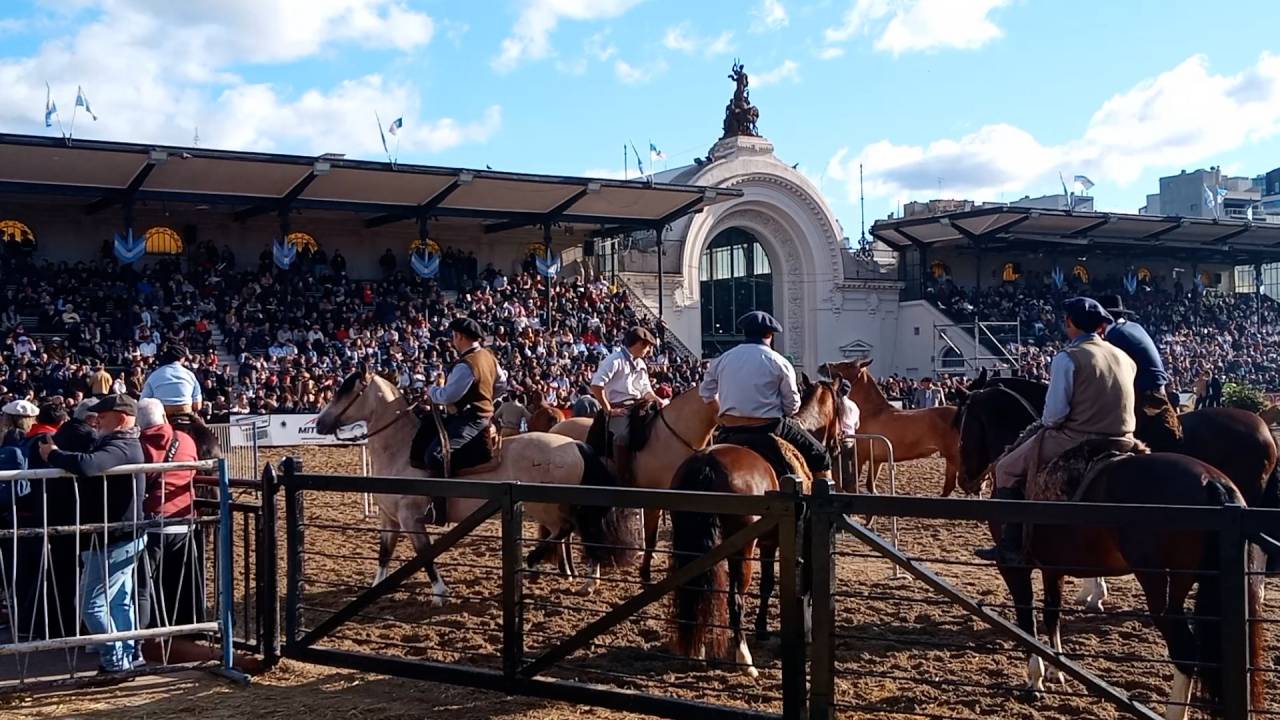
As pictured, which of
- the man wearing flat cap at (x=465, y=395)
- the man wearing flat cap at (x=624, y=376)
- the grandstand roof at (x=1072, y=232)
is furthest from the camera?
the grandstand roof at (x=1072, y=232)

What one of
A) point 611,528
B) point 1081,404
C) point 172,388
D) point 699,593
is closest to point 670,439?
point 611,528

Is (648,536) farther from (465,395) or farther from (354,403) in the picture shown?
(354,403)

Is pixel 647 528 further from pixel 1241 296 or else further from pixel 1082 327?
pixel 1241 296

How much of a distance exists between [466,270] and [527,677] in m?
29.7

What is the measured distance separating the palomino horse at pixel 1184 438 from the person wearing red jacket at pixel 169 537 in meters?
5.64

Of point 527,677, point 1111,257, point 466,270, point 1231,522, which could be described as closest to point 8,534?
point 527,677

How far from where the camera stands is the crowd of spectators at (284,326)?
2377cm

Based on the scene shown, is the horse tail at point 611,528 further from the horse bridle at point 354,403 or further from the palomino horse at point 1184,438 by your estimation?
the palomino horse at point 1184,438

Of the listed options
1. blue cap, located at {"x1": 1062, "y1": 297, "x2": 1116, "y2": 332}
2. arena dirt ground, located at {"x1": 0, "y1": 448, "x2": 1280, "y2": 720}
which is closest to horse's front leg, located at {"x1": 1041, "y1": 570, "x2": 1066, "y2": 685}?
arena dirt ground, located at {"x1": 0, "y1": 448, "x2": 1280, "y2": 720}

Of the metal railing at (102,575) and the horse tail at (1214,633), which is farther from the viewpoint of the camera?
the metal railing at (102,575)

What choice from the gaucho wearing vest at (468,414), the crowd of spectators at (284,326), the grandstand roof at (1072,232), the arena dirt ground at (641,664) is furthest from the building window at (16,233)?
the grandstand roof at (1072,232)

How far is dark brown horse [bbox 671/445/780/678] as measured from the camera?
20.0 feet

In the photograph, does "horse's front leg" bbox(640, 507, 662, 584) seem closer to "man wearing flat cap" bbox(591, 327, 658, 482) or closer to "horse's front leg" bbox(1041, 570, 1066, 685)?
"man wearing flat cap" bbox(591, 327, 658, 482)

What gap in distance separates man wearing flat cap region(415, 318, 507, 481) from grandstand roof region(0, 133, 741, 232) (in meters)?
19.3
